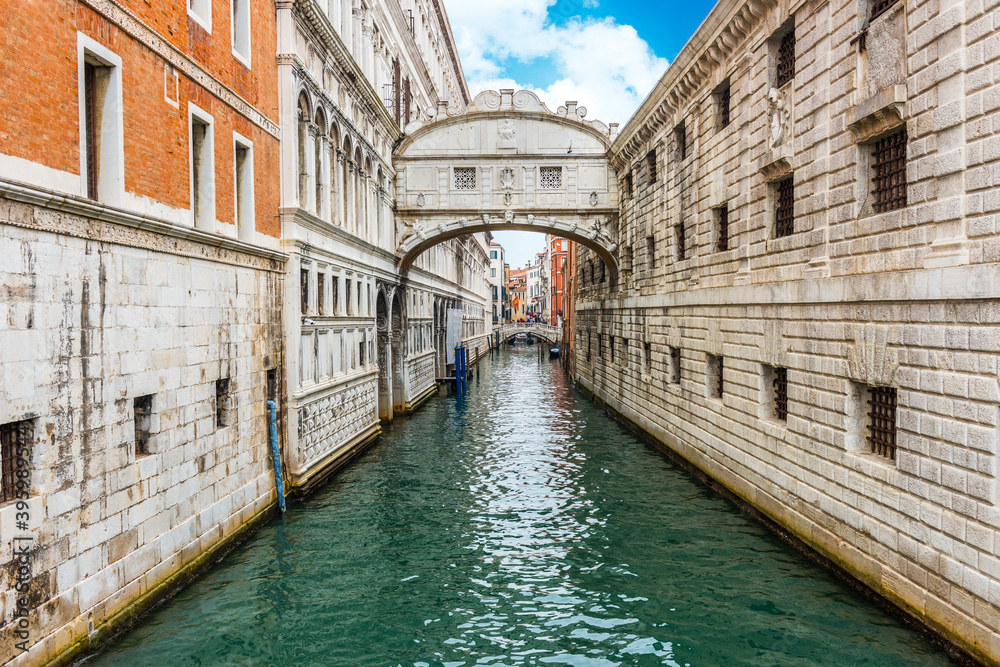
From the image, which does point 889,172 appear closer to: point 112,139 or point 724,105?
point 724,105

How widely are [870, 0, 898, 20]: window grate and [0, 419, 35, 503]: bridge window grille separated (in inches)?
375

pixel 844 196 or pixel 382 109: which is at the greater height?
pixel 382 109

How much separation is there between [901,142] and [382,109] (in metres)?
13.9

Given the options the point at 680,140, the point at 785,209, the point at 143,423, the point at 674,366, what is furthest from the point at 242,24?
the point at 674,366

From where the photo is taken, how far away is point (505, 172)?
21.5 meters

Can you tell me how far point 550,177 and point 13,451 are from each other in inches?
700

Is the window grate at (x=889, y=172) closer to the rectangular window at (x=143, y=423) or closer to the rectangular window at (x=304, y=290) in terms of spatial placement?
the rectangular window at (x=143, y=423)

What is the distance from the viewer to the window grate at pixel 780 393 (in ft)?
35.4

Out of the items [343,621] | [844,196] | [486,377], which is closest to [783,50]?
[844,196]

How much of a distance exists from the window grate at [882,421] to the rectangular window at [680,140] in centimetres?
917

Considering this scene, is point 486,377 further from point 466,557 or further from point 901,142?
point 901,142

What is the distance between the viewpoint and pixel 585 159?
2166cm

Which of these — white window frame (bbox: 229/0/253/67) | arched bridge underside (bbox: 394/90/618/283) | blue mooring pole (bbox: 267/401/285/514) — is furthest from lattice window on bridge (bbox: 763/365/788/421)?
arched bridge underside (bbox: 394/90/618/283)

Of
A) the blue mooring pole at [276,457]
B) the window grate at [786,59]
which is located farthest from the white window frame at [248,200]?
the window grate at [786,59]
